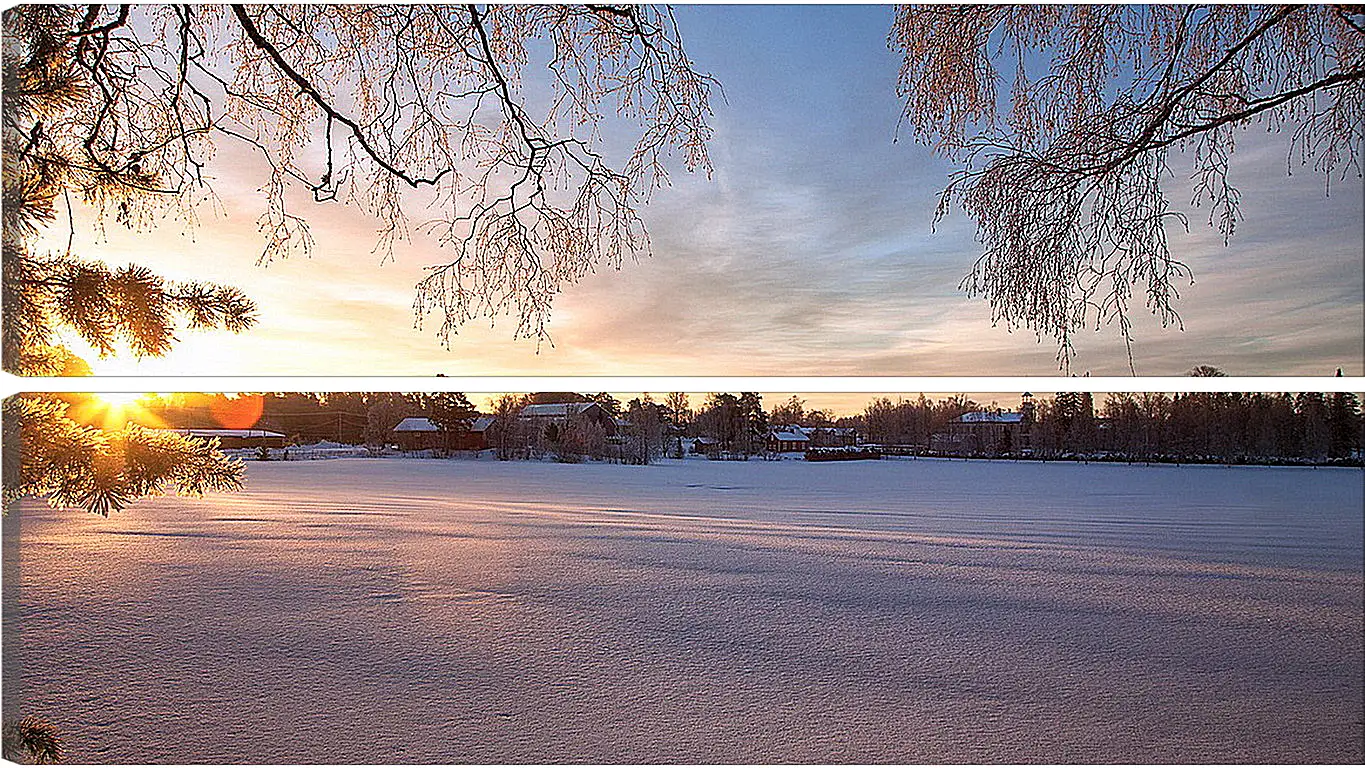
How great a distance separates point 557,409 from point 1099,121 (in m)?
1.17

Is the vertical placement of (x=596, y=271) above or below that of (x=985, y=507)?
above

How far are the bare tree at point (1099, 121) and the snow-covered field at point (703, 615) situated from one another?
1.38 feet

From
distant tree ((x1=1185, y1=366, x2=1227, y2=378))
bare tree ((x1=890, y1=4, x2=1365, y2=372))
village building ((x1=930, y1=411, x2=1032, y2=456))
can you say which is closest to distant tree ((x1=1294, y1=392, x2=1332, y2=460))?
distant tree ((x1=1185, y1=366, x2=1227, y2=378))

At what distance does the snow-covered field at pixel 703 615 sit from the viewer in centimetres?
134

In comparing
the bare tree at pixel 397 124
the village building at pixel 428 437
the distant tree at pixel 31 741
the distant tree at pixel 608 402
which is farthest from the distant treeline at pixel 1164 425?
the distant tree at pixel 31 741

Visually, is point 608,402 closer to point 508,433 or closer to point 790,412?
point 508,433

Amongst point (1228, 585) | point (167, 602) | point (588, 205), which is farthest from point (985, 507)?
point (167, 602)

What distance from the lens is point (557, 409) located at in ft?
6.07

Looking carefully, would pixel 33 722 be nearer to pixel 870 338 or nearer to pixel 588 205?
pixel 588 205

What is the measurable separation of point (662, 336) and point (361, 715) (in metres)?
0.84

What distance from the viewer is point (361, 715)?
1.37m

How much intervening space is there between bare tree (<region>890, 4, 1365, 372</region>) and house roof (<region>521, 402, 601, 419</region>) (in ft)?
2.65

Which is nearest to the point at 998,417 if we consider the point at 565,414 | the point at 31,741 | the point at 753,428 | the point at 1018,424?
the point at 1018,424

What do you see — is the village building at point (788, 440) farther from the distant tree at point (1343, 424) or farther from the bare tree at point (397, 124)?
the distant tree at point (1343, 424)
